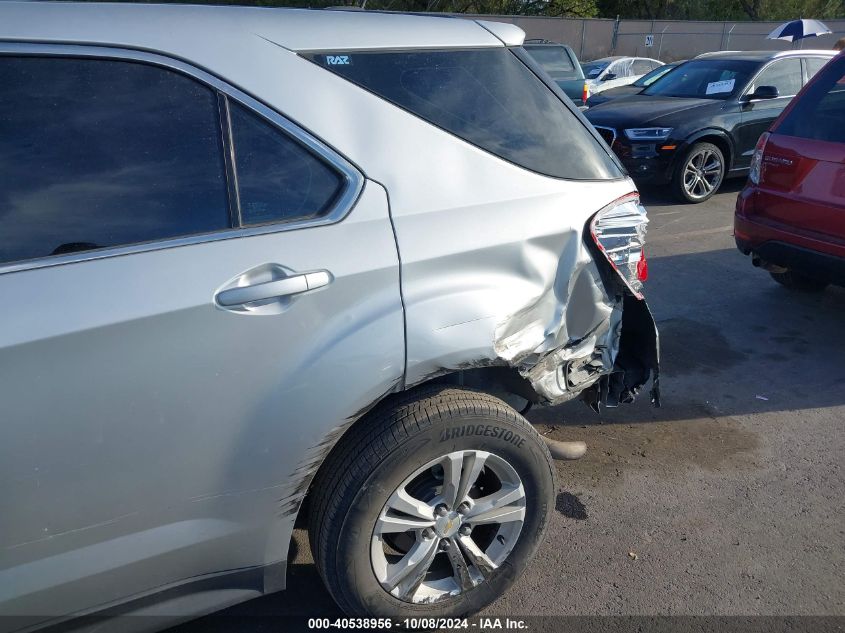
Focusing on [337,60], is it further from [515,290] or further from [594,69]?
[594,69]

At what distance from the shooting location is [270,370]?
1908 mm

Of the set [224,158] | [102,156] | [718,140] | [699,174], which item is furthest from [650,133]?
[102,156]

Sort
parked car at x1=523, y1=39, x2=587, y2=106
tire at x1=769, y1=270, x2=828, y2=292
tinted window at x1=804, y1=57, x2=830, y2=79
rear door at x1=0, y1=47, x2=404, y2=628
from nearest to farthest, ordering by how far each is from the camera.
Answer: rear door at x1=0, y1=47, x2=404, y2=628 < tire at x1=769, y1=270, x2=828, y2=292 < tinted window at x1=804, y1=57, x2=830, y2=79 < parked car at x1=523, y1=39, x2=587, y2=106

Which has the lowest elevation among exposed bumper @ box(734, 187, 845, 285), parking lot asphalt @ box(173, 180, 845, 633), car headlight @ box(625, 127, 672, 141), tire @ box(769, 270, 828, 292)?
parking lot asphalt @ box(173, 180, 845, 633)

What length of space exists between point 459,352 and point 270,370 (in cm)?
57

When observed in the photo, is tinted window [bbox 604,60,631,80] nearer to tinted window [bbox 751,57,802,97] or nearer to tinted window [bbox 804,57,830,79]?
tinted window [bbox 804,57,830,79]

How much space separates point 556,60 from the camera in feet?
44.8

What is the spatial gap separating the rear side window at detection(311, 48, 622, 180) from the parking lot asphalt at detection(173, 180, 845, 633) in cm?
149

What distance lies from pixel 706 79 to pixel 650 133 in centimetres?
170

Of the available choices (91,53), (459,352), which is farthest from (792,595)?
(91,53)

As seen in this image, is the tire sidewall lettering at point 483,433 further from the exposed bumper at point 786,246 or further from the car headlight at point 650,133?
the car headlight at point 650,133

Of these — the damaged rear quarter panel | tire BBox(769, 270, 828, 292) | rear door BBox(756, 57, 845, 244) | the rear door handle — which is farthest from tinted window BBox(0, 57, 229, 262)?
tire BBox(769, 270, 828, 292)

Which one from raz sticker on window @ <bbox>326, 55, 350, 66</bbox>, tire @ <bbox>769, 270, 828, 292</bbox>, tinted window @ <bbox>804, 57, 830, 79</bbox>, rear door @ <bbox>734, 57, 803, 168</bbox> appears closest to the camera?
raz sticker on window @ <bbox>326, 55, 350, 66</bbox>

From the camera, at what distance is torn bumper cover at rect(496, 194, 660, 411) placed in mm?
2381
